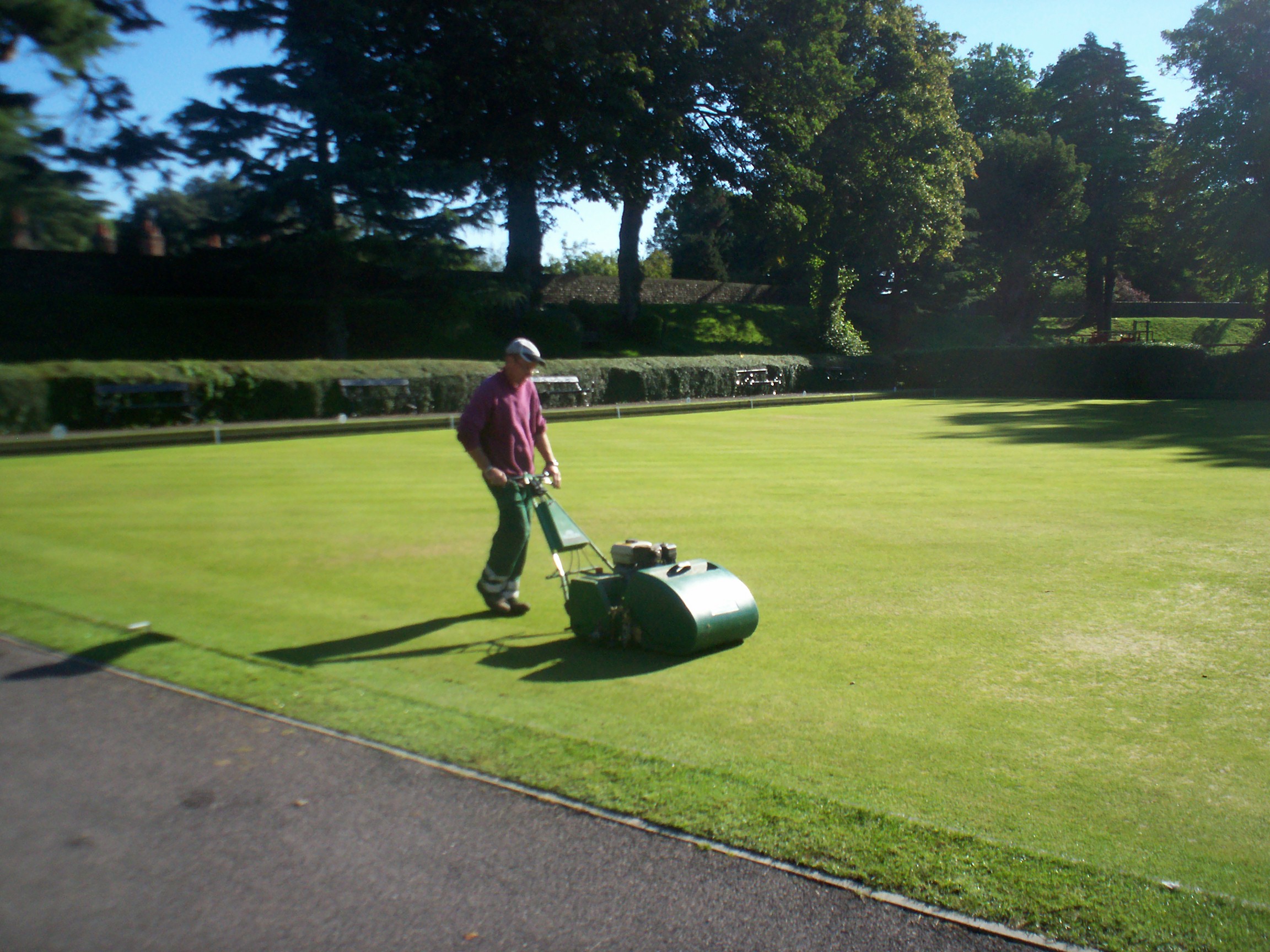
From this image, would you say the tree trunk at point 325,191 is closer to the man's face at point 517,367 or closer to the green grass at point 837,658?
the green grass at point 837,658

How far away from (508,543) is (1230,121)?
45.9m

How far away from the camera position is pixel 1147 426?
21.2 metres

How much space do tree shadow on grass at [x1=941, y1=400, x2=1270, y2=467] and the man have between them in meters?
11.7

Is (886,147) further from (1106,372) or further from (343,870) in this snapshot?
(343,870)

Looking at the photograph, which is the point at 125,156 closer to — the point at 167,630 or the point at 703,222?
the point at 167,630

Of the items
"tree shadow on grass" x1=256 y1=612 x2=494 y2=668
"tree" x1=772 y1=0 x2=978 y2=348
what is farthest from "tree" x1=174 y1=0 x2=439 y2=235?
"tree shadow on grass" x1=256 y1=612 x2=494 y2=668

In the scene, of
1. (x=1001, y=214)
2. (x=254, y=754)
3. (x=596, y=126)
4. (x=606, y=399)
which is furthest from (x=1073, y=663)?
(x=1001, y=214)

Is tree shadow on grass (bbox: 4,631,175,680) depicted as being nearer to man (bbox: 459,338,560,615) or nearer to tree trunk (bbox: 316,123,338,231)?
man (bbox: 459,338,560,615)

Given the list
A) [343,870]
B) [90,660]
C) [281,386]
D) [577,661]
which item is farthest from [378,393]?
[343,870]

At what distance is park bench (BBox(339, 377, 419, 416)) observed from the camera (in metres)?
22.6

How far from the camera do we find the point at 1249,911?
9.03 ft

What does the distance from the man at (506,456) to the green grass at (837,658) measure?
28 cm

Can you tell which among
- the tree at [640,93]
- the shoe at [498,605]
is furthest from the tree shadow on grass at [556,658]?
the tree at [640,93]

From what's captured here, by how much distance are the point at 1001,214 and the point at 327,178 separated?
42108 mm
